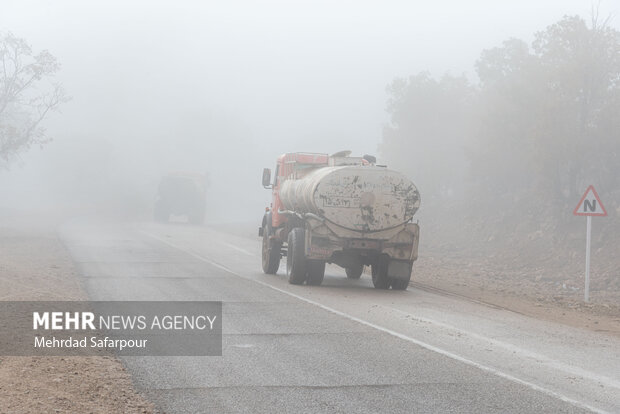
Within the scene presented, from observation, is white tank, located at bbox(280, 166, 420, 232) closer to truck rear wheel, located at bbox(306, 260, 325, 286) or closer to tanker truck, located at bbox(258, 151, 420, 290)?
tanker truck, located at bbox(258, 151, 420, 290)

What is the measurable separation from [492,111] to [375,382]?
30.7 meters

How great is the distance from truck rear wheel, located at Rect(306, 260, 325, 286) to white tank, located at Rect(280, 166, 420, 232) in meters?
1.15

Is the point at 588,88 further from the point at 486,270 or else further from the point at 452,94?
the point at 452,94

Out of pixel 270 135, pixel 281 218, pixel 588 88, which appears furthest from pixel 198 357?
pixel 270 135

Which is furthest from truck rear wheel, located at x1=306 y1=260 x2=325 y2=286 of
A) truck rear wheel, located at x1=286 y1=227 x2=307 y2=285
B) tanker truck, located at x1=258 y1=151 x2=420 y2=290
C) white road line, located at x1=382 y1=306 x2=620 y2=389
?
white road line, located at x1=382 y1=306 x2=620 y2=389

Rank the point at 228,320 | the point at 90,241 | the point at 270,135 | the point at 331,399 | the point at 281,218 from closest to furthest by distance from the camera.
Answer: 1. the point at 331,399
2. the point at 228,320
3. the point at 281,218
4. the point at 90,241
5. the point at 270,135

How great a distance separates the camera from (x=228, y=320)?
10.4 meters

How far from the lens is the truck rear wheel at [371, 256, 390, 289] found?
50.7 ft

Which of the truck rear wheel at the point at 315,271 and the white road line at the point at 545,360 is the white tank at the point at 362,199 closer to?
the truck rear wheel at the point at 315,271

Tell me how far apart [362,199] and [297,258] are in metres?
1.88

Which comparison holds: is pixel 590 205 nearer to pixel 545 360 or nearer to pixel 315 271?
pixel 315 271

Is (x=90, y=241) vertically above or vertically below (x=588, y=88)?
below

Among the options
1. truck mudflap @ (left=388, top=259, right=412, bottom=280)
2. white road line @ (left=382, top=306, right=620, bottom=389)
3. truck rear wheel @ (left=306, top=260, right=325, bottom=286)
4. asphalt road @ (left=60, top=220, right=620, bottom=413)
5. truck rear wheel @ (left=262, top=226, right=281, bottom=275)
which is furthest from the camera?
truck rear wheel @ (left=262, top=226, right=281, bottom=275)

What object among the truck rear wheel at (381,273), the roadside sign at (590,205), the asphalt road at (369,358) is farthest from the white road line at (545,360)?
the roadside sign at (590,205)
